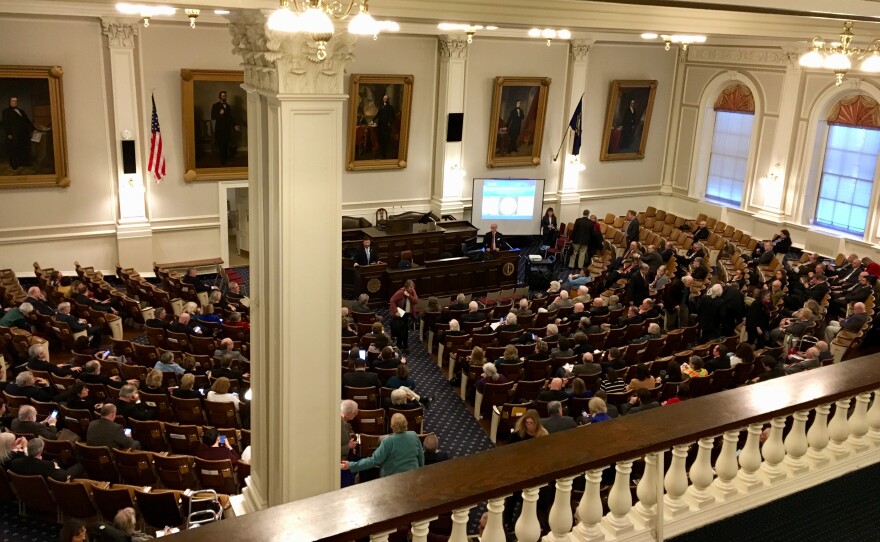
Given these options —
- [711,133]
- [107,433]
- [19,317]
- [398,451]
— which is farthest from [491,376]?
[711,133]

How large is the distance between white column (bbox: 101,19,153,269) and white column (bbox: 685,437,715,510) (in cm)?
1417

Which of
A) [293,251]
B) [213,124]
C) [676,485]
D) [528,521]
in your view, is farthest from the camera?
[213,124]

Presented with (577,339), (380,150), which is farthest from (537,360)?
(380,150)

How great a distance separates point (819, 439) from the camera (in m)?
3.50

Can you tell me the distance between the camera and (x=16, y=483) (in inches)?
280

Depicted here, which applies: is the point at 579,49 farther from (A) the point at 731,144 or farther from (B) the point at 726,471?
(B) the point at 726,471

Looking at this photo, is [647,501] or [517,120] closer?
[647,501]

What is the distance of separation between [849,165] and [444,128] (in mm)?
9309

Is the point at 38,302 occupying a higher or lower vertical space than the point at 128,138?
lower

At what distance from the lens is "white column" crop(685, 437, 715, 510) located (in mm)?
3143

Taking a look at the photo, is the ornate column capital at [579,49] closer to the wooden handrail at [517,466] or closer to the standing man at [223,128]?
the standing man at [223,128]

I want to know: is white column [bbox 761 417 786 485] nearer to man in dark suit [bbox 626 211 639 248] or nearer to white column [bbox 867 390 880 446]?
white column [bbox 867 390 880 446]

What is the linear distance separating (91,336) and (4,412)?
287 cm

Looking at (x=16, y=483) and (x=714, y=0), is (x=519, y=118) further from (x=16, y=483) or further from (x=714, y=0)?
(x=16, y=483)
